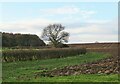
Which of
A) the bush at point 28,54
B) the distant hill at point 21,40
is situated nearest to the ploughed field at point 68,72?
the bush at point 28,54

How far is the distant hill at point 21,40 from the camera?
297 ft

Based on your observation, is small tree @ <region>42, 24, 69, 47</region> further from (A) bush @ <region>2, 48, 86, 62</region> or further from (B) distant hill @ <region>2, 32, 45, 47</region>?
(A) bush @ <region>2, 48, 86, 62</region>

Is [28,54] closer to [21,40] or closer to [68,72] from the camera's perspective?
[68,72]

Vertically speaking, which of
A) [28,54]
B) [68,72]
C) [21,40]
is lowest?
[28,54]

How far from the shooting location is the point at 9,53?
142ft

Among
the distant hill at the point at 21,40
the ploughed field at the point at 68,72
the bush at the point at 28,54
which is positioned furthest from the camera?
the distant hill at the point at 21,40

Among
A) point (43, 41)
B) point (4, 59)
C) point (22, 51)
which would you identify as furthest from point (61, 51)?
point (43, 41)

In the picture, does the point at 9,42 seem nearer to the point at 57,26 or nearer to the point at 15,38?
the point at 15,38

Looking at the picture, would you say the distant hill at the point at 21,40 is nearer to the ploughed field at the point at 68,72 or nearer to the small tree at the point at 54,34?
the small tree at the point at 54,34

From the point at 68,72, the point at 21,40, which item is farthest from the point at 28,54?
the point at 21,40

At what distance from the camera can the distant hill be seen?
297 ft

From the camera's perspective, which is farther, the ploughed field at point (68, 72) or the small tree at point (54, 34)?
the small tree at point (54, 34)

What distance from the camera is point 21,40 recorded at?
322 feet

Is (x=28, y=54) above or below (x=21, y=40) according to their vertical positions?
below
